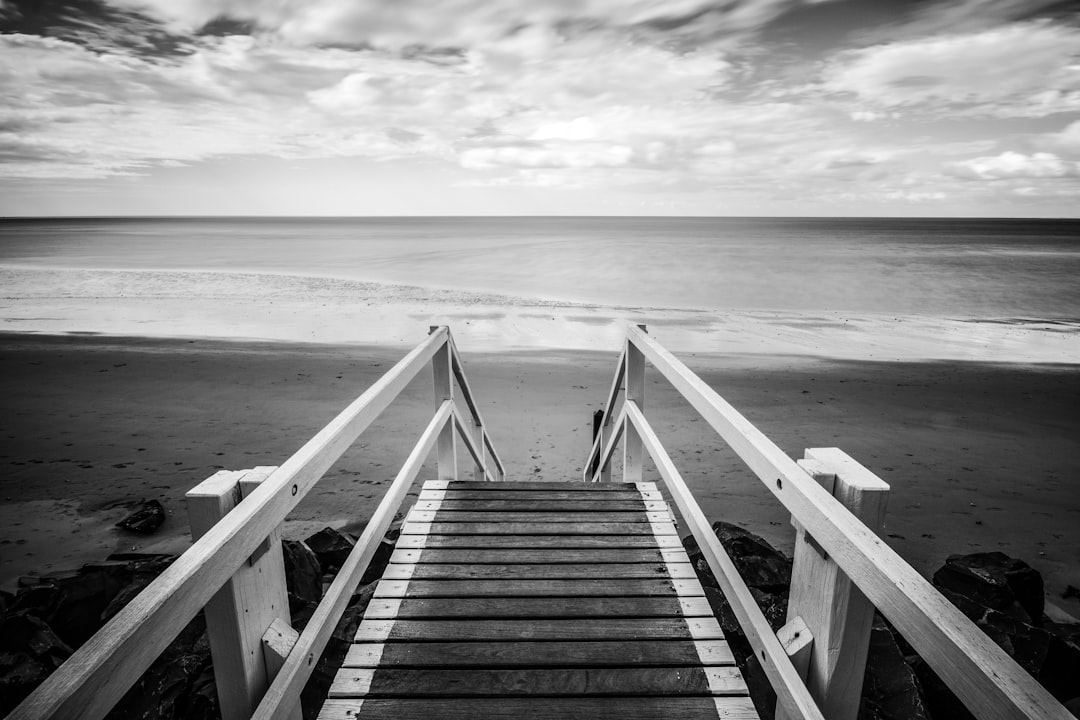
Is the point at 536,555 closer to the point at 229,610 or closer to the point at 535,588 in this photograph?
the point at 535,588

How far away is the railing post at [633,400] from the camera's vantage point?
4016 mm

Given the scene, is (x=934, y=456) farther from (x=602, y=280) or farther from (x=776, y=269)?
(x=776, y=269)

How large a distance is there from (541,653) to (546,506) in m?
1.37

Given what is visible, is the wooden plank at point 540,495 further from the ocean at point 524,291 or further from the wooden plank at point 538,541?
the ocean at point 524,291

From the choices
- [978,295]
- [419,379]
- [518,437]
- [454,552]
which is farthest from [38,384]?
[978,295]

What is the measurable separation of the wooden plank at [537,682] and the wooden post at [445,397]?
2041mm

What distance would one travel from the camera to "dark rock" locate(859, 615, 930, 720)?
283 cm

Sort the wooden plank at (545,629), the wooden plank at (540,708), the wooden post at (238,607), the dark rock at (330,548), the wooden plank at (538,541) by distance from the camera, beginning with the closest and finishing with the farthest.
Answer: the wooden post at (238,607) < the wooden plank at (540,708) < the wooden plank at (545,629) < the wooden plank at (538,541) < the dark rock at (330,548)

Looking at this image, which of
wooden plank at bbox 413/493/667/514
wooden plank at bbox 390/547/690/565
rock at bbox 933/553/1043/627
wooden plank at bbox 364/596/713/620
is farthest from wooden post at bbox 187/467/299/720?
rock at bbox 933/553/1043/627

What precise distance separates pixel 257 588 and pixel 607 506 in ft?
8.29

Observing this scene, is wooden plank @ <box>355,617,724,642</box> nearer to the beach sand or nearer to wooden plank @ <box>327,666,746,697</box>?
wooden plank @ <box>327,666,746,697</box>

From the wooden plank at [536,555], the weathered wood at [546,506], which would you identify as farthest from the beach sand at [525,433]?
the wooden plank at [536,555]

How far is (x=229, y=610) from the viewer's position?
4.39ft

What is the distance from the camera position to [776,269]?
4141 centimetres
